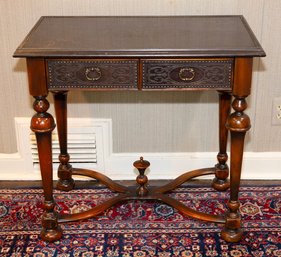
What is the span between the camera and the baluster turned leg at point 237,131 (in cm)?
169

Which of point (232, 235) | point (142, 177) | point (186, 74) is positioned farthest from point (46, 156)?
point (232, 235)

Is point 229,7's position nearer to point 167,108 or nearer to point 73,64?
point 167,108

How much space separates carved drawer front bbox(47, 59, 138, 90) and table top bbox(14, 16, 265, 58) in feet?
0.13

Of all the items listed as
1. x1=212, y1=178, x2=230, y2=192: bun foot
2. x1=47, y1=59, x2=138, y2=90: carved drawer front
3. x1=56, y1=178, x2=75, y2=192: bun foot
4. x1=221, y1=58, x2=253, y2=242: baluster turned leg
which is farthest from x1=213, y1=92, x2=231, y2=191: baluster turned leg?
x1=56, y1=178, x2=75, y2=192: bun foot

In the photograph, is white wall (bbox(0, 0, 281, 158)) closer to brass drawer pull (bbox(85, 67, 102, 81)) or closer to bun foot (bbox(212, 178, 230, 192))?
bun foot (bbox(212, 178, 230, 192))

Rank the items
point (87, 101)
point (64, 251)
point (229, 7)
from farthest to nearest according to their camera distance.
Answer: point (87, 101)
point (229, 7)
point (64, 251)

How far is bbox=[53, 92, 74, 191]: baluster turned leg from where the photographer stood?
6.92 ft

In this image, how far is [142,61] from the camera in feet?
5.55

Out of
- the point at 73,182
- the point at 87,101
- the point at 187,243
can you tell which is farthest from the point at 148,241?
the point at 87,101

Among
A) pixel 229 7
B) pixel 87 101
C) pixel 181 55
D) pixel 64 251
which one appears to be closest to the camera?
pixel 181 55

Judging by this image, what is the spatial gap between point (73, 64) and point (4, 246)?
75 centimetres

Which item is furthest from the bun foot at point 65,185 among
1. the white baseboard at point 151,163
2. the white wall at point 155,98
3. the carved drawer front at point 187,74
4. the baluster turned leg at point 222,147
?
the carved drawer front at point 187,74

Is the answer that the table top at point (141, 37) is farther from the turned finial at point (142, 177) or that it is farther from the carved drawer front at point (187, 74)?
the turned finial at point (142, 177)

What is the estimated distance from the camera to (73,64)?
5.58ft
